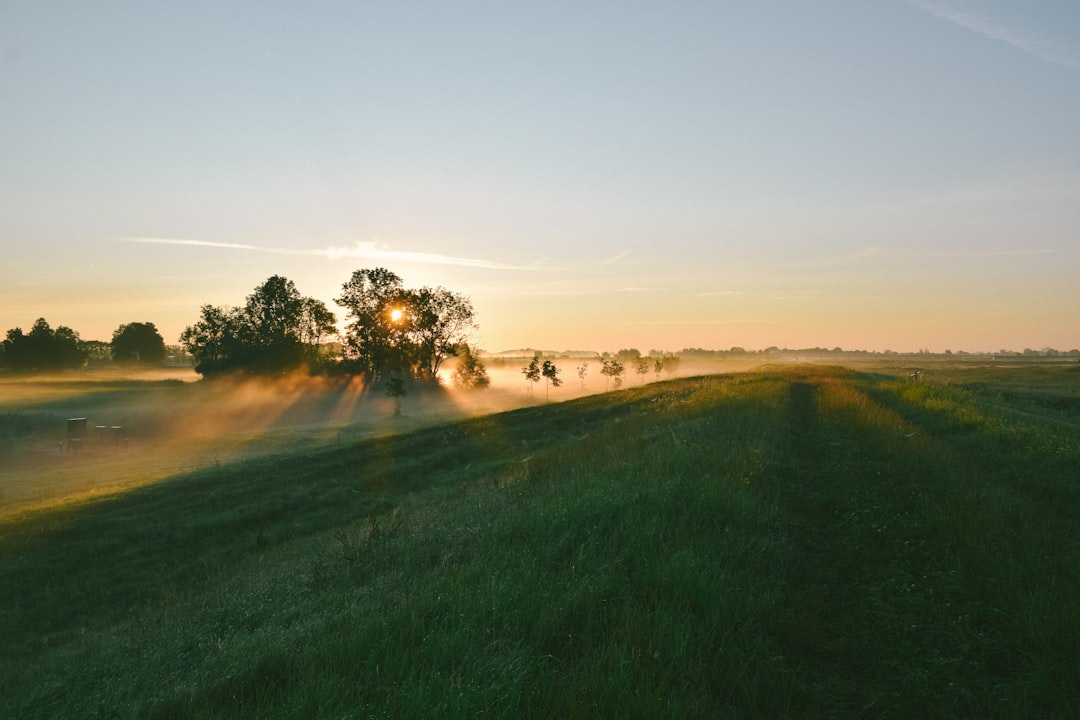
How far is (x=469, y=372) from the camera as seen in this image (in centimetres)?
9369

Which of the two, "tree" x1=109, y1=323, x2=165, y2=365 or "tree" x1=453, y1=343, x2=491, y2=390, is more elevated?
"tree" x1=109, y1=323, x2=165, y2=365

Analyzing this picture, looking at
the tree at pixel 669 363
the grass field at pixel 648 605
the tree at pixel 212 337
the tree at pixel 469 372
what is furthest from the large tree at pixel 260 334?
the tree at pixel 669 363

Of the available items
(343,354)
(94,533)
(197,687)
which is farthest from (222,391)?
(197,687)

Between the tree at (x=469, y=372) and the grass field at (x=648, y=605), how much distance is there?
74.9 meters

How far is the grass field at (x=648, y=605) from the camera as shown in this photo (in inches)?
181

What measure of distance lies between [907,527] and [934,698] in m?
4.47

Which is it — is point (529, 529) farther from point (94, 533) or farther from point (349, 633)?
point (94, 533)

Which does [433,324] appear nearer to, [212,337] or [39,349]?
[212,337]

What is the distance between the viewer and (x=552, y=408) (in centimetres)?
4284

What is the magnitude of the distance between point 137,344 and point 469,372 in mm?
99081

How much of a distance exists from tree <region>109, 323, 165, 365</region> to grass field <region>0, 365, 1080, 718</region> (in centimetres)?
14773

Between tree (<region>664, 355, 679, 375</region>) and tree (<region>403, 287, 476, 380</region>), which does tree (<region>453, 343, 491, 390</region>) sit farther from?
tree (<region>664, 355, 679, 375</region>)

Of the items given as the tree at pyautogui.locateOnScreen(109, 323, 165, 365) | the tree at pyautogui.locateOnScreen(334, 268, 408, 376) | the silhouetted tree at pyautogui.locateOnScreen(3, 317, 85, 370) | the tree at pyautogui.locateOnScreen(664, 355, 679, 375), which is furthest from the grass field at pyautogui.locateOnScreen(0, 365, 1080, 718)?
the tree at pyautogui.locateOnScreen(664, 355, 679, 375)

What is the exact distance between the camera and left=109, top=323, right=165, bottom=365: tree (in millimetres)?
136500
